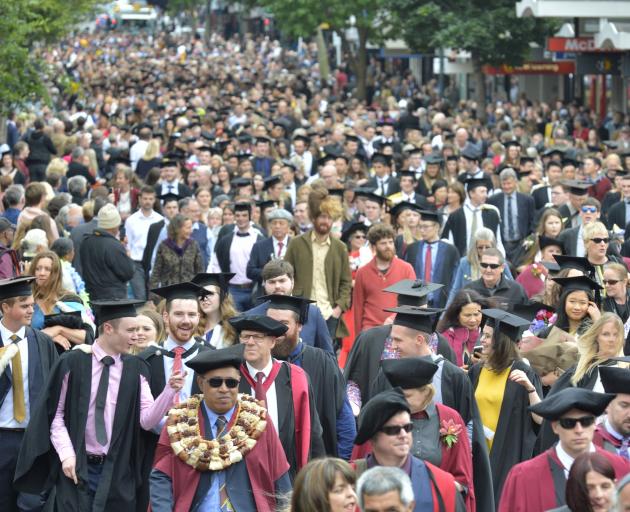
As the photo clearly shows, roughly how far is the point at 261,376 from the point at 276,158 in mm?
16381

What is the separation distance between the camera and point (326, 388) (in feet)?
31.9

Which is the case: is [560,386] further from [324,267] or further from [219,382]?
[324,267]

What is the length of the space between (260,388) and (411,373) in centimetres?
111

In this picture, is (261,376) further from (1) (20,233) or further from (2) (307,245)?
(1) (20,233)

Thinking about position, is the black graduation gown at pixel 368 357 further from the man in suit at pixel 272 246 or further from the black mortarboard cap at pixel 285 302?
the man in suit at pixel 272 246

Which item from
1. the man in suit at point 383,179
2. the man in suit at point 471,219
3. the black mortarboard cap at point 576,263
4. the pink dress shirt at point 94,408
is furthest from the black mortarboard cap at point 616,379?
the man in suit at point 383,179

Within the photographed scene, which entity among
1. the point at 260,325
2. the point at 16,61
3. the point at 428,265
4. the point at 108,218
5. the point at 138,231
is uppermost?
the point at 16,61

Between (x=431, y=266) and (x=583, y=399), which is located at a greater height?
(x=583, y=399)

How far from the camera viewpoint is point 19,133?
33156mm

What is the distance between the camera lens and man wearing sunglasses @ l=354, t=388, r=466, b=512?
731cm

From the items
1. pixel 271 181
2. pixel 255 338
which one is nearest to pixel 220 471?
pixel 255 338

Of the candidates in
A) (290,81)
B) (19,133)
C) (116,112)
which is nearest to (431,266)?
(19,133)

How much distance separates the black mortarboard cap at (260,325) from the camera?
351 inches

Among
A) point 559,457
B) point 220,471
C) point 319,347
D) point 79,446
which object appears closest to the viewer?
point 559,457
